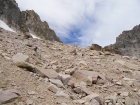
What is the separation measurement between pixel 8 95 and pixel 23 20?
9618cm

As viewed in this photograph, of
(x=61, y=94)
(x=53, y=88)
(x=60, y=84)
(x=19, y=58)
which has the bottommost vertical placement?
(x=61, y=94)

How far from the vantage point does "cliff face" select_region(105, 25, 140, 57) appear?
8731 cm

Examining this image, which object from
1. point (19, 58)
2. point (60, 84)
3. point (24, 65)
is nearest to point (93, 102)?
point (60, 84)

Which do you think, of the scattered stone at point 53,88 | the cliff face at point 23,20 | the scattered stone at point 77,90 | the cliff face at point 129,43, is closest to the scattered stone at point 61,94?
the scattered stone at point 53,88

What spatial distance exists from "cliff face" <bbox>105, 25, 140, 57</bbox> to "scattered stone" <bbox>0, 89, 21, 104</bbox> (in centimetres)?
8376

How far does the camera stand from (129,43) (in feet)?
292

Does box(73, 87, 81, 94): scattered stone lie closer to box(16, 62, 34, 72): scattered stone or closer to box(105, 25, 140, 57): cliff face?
box(16, 62, 34, 72): scattered stone

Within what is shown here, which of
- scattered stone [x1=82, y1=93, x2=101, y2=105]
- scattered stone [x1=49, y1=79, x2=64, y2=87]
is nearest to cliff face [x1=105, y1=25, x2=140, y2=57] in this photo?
scattered stone [x1=49, y1=79, x2=64, y2=87]

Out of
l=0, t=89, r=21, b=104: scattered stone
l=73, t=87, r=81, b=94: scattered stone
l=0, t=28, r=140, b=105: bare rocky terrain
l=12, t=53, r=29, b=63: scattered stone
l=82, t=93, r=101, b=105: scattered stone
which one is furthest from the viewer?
l=12, t=53, r=29, b=63: scattered stone

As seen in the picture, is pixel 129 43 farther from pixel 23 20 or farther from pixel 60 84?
pixel 60 84

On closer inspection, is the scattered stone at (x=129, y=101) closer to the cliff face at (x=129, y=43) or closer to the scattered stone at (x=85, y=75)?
the scattered stone at (x=85, y=75)

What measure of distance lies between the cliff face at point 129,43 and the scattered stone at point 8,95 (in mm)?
83757

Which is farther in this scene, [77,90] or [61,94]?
[77,90]

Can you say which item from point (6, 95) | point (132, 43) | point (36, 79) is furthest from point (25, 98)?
point (132, 43)
